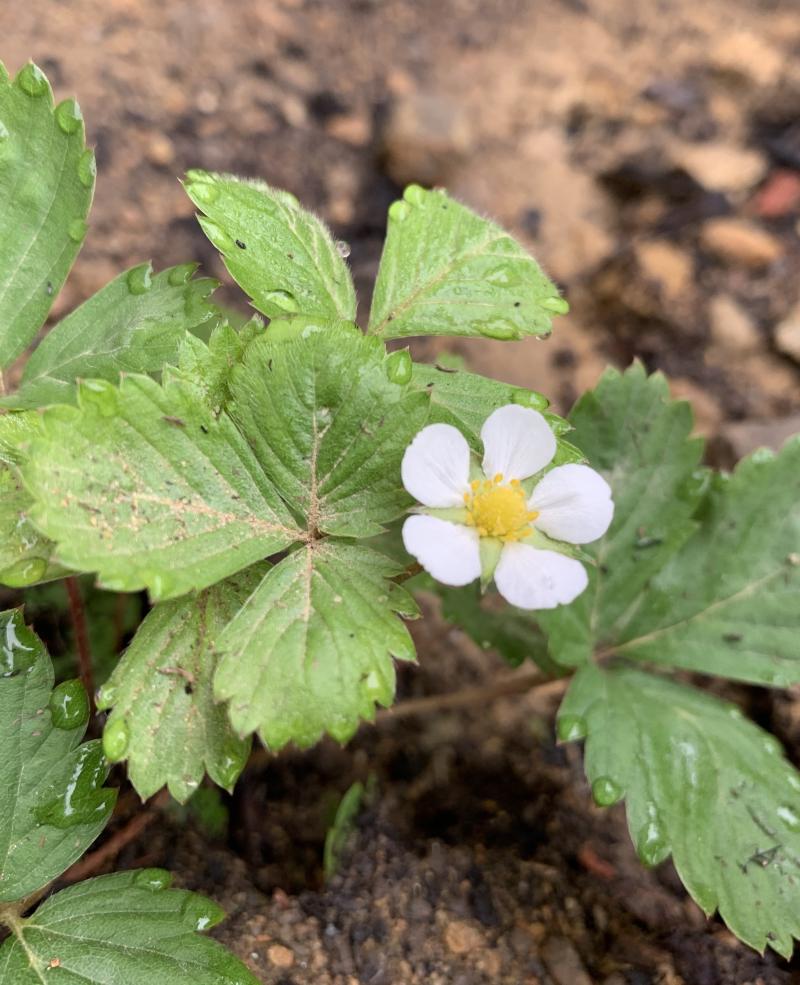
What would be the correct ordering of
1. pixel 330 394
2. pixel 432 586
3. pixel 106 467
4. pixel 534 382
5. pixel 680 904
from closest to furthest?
pixel 106 467
pixel 330 394
pixel 680 904
pixel 432 586
pixel 534 382

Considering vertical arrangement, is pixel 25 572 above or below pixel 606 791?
above

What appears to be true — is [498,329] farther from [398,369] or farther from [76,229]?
[76,229]

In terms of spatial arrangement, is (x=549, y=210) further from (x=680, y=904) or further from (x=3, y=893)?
(x=3, y=893)

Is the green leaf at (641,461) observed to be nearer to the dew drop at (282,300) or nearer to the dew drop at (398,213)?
the dew drop at (398,213)

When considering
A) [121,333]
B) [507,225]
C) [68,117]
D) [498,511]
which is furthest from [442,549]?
[507,225]

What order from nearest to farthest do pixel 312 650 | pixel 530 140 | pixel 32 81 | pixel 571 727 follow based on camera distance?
pixel 312 650, pixel 32 81, pixel 571 727, pixel 530 140

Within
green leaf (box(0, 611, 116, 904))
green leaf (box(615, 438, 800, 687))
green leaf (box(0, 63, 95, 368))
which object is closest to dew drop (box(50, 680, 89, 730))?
green leaf (box(0, 611, 116, 904))

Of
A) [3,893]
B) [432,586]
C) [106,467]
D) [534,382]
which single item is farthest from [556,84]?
[3,893]
